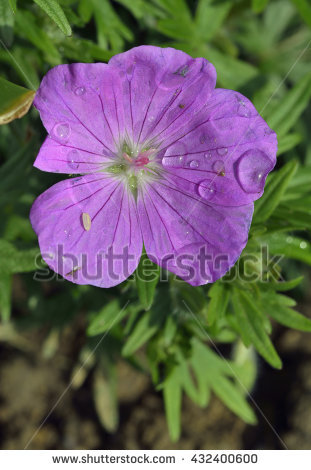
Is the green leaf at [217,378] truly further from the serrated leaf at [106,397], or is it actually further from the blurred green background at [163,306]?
the serrated leaf at [106,397]

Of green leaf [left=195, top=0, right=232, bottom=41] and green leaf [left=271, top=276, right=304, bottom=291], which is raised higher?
green leaf [left=195, top=0, right=232, bottom=41]

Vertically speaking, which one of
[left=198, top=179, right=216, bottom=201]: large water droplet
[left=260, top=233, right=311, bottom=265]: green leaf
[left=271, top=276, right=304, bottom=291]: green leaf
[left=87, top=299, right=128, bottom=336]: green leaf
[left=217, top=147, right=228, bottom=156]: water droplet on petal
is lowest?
[left=87, top=299, right=128, bottom=336]: green leaf

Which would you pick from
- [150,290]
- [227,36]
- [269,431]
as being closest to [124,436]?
[269,431]

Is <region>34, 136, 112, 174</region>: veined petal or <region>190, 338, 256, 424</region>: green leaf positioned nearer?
<region>34, 136, 112, 174</region>: veined petal

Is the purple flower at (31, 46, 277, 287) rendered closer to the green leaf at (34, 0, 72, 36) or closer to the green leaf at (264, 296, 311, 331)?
the green leaf at (34, 0, 72, 36)

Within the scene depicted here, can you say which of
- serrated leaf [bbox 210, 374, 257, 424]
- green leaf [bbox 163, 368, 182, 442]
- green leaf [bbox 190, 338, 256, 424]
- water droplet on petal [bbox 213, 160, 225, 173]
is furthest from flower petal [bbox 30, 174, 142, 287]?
serrated leaf [bbox 210, 374, 257, 424]

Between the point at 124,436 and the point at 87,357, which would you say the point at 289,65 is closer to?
the point at 87,357

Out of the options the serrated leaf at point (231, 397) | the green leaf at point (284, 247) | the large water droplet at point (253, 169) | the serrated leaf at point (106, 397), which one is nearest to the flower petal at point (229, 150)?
the large water droplet at point (253, 169)
